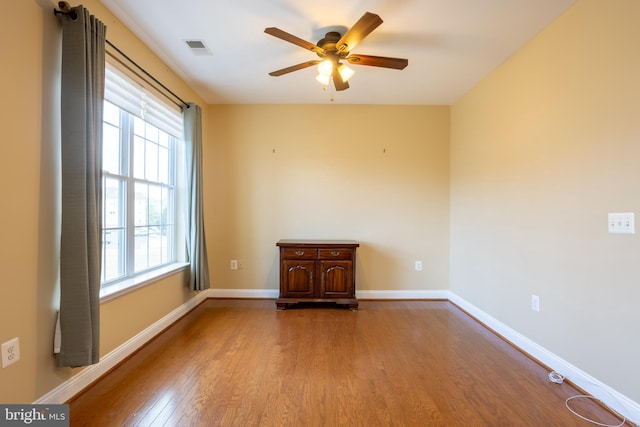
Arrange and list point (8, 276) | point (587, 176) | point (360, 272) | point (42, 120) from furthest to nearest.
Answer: point (360, 272) → point (587, 176) → point (42, 120) → point (8, 276)

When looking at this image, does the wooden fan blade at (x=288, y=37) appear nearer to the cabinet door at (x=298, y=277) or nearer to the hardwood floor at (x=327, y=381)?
the cabinet door at (x=298, y=277)

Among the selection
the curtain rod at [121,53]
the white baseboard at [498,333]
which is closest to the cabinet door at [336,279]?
the white baseboard at [498,333]

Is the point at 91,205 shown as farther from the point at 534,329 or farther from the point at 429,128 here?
the point at 429,128

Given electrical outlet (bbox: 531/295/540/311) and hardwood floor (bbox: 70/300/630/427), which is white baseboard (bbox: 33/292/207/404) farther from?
electrical outlet (bbox: 531/295/540/311)

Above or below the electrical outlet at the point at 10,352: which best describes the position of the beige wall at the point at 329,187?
above

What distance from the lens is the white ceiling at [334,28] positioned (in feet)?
6.52

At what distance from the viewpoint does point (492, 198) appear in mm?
2891

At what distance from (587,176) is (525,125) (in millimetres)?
749

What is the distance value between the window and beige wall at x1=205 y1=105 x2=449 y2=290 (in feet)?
2.39

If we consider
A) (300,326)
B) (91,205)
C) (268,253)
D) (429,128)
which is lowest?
(300,326)

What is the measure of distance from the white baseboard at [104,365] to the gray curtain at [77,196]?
205mm

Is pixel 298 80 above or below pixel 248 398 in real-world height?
above

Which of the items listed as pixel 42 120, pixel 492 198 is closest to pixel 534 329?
pixel 492 198

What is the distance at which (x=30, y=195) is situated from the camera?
1.48 metres
